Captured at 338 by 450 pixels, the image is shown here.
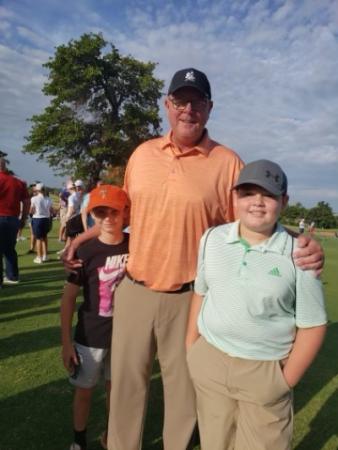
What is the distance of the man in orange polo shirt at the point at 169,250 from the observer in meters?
2.50

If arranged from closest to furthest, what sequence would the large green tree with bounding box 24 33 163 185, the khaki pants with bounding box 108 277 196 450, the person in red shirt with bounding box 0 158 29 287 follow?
1. the khaki pants with bounding box 108 277 196 450
2. the person in red shirt with bounding box 0 158 29 287
3. the large green tree with bounding box 24 33 163 185

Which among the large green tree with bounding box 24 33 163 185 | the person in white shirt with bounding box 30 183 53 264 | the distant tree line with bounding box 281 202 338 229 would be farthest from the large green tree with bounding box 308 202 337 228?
the person in white shirt with bounding box 30 183 53 264

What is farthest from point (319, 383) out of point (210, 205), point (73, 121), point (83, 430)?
point (73, 121)

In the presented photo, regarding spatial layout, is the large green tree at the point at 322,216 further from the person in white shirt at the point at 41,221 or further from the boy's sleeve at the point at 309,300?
the boy's sleeve at the point at 309,300

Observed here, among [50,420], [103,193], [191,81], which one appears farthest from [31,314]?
[191,81]

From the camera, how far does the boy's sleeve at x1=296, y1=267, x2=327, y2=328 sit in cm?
194

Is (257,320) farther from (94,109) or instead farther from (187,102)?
(94,109)

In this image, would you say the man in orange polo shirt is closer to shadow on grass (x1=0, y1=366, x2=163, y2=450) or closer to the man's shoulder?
the man's shoulder

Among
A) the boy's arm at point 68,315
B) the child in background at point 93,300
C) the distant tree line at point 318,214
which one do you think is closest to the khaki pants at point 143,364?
the child in background at point 93,300

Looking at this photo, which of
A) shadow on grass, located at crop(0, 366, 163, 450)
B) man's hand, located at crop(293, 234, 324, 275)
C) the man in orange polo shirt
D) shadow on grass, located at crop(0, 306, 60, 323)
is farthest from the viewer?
shadow on grass, located at crop(0, 306, 60, 323)

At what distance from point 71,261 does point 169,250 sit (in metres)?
0.71

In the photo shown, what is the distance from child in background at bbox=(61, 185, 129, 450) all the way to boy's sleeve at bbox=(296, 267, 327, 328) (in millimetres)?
1285

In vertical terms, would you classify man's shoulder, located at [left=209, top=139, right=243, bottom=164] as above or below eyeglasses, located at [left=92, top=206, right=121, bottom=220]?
above

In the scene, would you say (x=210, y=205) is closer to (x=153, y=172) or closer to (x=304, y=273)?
(x=153, y=172)
